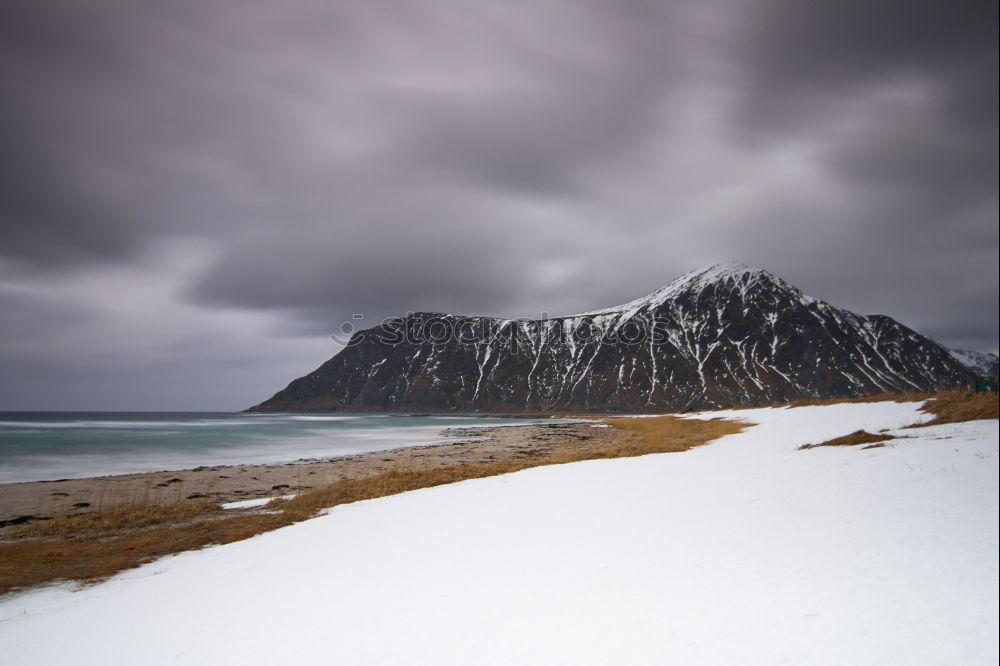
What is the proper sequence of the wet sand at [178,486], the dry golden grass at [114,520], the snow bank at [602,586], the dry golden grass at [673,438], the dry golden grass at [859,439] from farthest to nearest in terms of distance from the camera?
1. the dry golden grass at [673,438]
2. the wet sand at [178,486]
3. the dry golden grass at [859,439]
4. the dry golden grass at [114,520]
5. the snow bank at [602,586]

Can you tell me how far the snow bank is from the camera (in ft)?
19.3

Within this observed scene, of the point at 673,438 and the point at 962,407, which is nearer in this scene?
the point at 962,407

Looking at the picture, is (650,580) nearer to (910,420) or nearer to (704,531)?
(704,531)

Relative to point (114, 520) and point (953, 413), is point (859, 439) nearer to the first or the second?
point (953, 413)

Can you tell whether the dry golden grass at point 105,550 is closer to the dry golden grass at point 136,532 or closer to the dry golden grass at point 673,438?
the dry golden grass at point 136,532

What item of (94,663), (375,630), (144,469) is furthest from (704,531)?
(144,469)

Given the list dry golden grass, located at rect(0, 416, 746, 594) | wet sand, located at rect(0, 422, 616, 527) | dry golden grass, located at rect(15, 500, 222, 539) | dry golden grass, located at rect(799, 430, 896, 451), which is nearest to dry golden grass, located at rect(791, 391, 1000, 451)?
dry golden grass, located at rect(799, 430, 896, 451)

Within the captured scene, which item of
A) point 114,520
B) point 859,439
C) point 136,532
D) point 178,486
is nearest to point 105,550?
point 136,532

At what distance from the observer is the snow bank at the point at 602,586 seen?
588 centimetres

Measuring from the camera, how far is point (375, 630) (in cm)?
645

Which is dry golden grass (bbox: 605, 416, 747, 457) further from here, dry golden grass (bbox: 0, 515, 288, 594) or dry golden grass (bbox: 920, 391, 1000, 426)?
dry golden grass (bbox: 0, 515, 288, 594)

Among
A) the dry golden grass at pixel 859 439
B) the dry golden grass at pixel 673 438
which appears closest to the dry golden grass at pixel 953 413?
the dry golden grass at pixel 859 439

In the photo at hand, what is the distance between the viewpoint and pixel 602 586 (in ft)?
24.1

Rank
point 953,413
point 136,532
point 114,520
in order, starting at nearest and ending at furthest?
point 136,532 < point 114,520 < point 953,413
